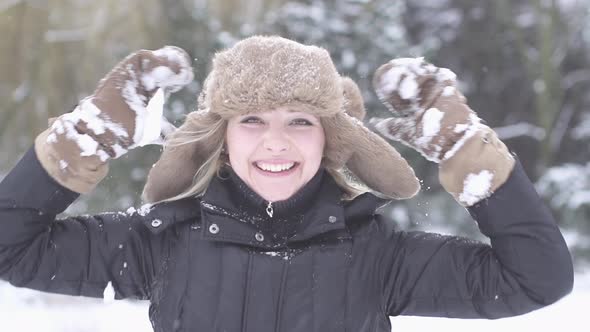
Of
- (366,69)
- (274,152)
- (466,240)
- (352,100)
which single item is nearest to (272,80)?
(274,152)

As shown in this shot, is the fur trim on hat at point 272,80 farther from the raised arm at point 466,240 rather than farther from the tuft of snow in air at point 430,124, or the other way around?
the tuft of snow in air at point 430,124

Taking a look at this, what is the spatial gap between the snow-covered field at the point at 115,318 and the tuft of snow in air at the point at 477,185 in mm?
3781

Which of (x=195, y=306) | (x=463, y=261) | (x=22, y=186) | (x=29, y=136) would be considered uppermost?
(x=22, y=186)

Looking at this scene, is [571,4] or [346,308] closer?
[346,308]

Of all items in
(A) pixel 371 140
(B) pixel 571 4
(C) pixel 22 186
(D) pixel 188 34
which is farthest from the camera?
(B) pixel 571 4

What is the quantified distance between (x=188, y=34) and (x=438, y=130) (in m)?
5.46

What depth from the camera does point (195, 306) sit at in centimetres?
180

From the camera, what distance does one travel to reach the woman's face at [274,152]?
1.89 metres

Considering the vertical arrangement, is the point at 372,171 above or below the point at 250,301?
above

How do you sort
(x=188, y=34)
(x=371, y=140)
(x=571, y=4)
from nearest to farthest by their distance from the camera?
1. (x=371, y=140)
2. (x=188, y=34)
3. (x=571, y=4)

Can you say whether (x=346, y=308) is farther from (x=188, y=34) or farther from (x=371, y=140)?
(x=188, y=34)

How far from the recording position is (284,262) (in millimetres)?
1823

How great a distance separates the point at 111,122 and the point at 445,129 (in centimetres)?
84

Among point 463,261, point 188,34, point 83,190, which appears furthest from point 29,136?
point 463,261
